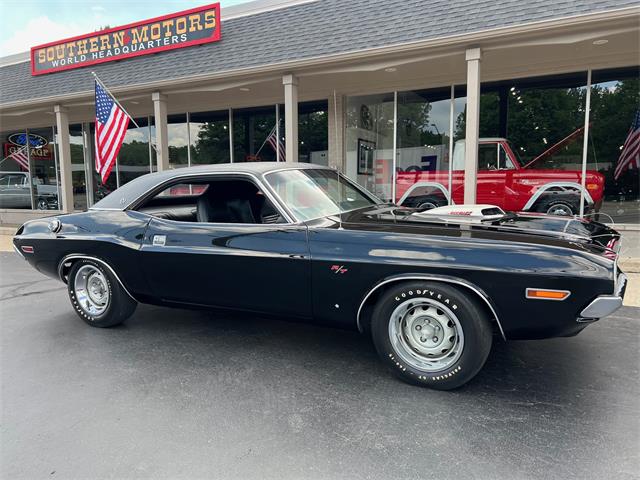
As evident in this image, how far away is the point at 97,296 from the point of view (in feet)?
14.7

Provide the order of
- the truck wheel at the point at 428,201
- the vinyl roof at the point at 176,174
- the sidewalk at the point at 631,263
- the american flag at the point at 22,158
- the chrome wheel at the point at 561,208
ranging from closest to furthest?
the vinyl roof at the point at 176,174
the sidewalk at the point at 631,263
the chrome wheel at the point at 561,208
the truck wheel at the point at 428,201
the american flag at the point at 22,158

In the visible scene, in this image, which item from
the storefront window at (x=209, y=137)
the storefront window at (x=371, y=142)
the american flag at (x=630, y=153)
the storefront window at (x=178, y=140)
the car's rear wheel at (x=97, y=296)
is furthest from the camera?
the storefront window at (x=178, y=140)

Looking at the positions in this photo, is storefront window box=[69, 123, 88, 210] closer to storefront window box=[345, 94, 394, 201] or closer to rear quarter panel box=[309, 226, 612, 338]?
storefront window box=[345, 94, 394, 201]

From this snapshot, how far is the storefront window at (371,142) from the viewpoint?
36.2 ft

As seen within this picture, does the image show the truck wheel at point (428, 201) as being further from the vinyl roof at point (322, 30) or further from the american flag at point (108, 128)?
the american flag at point (108, 128)

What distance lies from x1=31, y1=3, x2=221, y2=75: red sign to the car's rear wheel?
731cm

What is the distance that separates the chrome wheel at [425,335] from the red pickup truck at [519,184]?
7.05 meters

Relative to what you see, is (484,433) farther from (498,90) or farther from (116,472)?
(498,90)

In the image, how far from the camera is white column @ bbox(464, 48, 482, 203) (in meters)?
7.28

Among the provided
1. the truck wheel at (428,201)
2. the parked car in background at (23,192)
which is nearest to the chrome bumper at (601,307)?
the truck wheel at (428,201)

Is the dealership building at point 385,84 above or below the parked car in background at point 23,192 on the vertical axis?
above

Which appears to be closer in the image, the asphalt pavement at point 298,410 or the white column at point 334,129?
the asphalt pavement at point 298,410

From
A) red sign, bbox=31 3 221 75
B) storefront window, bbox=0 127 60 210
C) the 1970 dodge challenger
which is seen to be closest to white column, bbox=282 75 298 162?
red sign, bbox=31 3 221 75

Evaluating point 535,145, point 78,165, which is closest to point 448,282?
point 535,145
